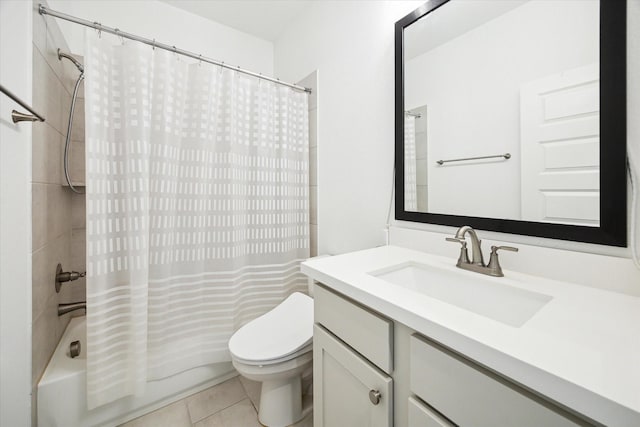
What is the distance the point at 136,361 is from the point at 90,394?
189 millimetres

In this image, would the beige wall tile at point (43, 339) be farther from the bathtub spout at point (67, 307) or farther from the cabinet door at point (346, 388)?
the cabinet door at point (346, 388)

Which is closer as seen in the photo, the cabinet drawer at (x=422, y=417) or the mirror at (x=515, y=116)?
the cabinet drawer at (x=422, y=417)

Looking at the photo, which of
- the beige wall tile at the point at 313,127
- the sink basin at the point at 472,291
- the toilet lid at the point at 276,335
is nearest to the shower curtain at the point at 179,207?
the beige wall tile at the point at 313,127

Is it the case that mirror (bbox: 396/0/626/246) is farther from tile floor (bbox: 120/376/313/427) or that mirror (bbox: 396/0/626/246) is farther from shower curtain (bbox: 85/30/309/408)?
tile floor (bbox: 120/376/313/427)

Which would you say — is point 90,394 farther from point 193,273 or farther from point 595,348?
point 595,348

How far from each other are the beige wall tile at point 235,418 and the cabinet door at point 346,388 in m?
0.56

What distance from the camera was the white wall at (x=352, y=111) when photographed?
1334mm

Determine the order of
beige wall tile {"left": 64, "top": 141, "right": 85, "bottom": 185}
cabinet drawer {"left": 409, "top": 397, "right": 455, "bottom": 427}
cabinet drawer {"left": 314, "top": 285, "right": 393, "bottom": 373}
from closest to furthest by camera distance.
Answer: cabinet drawer {"left": 409, "top": 397, "right": 455, "bottom": 427}
cabinet drawer {"left": 314, "top": 285, "right": 393, "bottom": 373}
beige wall tile {"left": 64, "top": 141, "right": 85, "bottom": 185}

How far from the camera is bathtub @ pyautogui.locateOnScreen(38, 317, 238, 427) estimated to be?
1088mm

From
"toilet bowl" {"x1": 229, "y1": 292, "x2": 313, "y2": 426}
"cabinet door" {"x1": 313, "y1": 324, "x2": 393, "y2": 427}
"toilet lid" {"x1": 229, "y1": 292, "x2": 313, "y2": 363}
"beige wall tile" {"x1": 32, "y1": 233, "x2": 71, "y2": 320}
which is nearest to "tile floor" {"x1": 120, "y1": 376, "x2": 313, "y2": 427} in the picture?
"toilet bowl" {"x1": 229, "y1": 292, "x2": 313, "y2": 426}

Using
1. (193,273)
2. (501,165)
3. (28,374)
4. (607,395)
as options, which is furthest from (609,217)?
(28,374)

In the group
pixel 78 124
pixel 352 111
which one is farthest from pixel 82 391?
pixel 352 111

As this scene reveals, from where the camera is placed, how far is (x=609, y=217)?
693 mm

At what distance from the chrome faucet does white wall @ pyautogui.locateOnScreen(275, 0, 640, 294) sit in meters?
0.10
